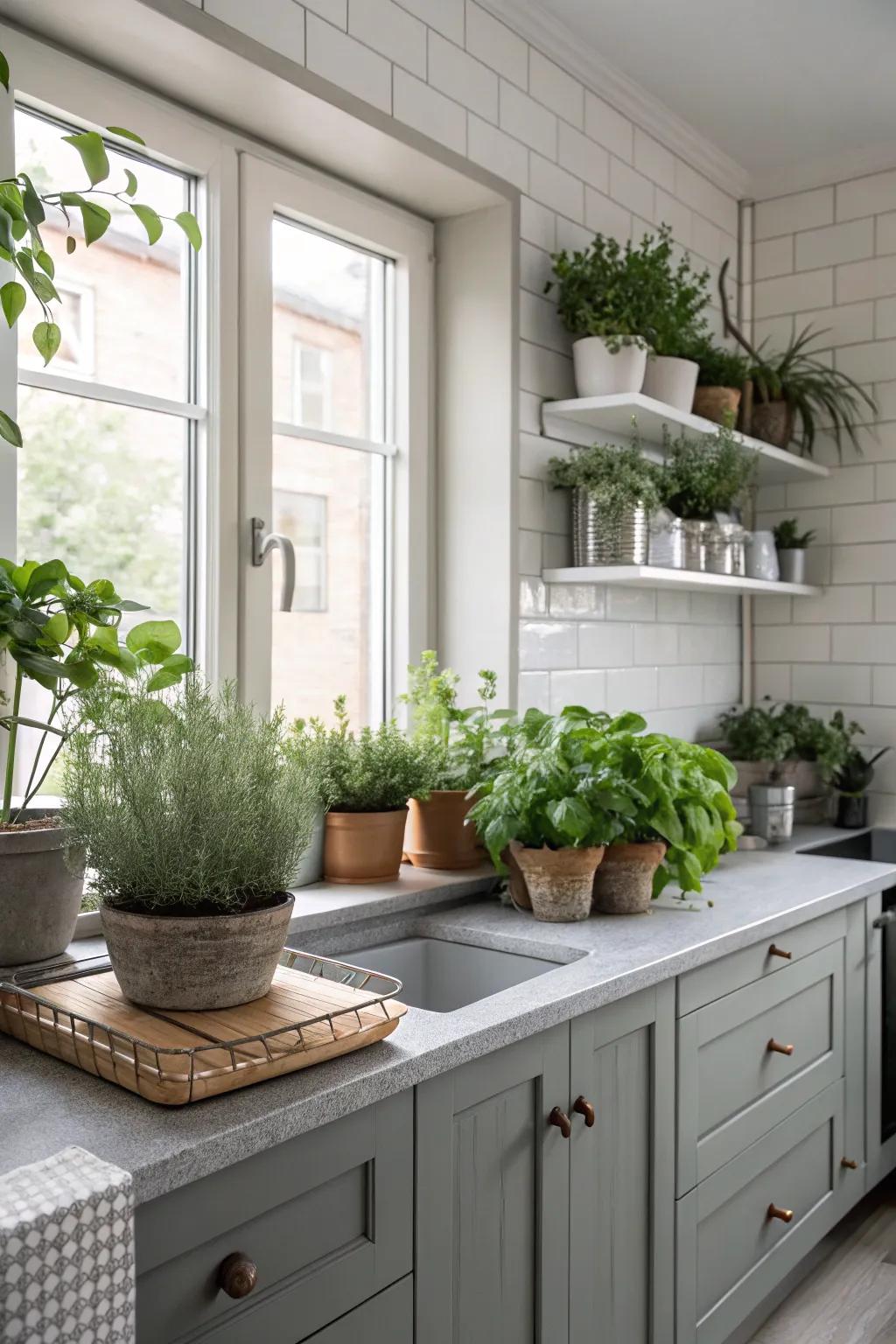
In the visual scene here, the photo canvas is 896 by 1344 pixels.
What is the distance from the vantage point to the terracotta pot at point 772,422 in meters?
3.10

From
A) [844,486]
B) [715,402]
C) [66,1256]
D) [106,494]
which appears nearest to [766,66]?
[715,402]

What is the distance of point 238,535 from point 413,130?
847 mm

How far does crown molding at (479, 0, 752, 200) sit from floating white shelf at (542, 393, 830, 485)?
749 millimetres

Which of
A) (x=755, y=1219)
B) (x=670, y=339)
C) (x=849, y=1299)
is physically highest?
(x=670, y=339)

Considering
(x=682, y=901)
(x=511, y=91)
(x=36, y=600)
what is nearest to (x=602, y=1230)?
(x=682, y=901)

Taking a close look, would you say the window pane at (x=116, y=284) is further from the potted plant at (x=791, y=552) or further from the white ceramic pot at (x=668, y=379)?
the potted plant at (x=791, y=552)

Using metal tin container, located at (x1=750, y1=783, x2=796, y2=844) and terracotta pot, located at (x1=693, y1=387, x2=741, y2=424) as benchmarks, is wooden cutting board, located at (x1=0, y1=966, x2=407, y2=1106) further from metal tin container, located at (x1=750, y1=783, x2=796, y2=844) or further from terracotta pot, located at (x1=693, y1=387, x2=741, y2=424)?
terracotta pot, located at (x1=693, y1=387, x2=741, y2=424)

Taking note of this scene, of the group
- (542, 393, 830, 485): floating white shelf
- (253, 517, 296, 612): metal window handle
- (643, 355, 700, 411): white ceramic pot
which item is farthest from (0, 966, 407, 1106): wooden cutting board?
(643, 355, 700, 411): white ceramic pot

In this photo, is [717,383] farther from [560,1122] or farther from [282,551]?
[560,1122]

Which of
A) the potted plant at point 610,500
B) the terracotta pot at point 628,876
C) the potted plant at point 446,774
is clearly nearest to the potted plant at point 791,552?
the potted plant at point 610,500

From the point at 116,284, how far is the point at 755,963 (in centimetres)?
159

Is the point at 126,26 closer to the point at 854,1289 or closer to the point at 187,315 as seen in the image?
the point at 187,315

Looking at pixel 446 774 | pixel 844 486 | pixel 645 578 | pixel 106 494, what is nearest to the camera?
pixel 106 494

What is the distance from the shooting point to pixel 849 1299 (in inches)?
88.3
